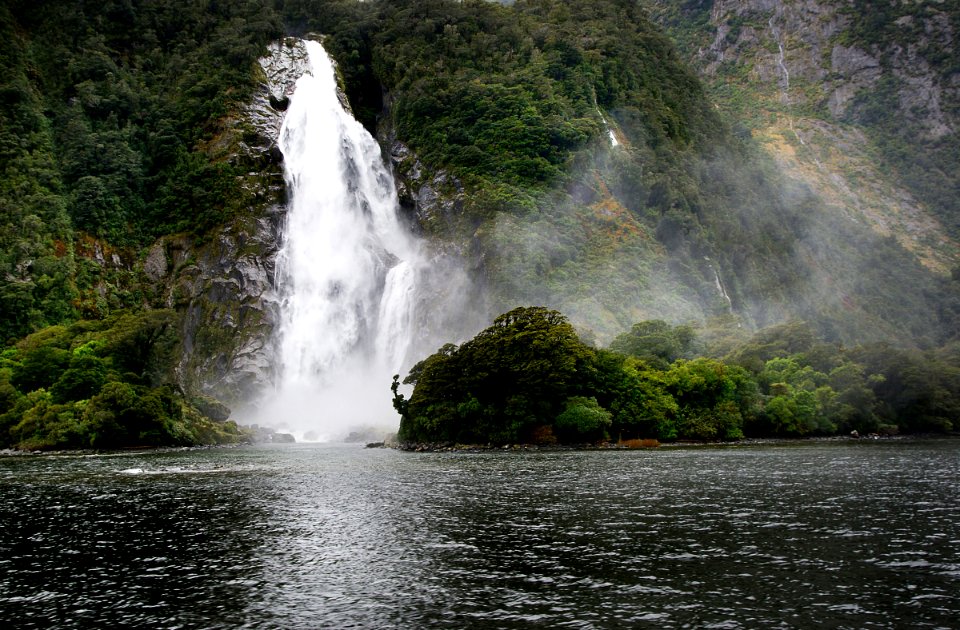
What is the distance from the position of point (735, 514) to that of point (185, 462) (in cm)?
4103

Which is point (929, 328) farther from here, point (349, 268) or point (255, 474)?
point (255, 474)

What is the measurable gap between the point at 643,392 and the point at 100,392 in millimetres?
55711

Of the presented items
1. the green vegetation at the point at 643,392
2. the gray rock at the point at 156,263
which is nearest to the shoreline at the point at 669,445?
the green vegetation at the point at 643,392

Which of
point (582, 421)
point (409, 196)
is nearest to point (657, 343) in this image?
point (582, 421)

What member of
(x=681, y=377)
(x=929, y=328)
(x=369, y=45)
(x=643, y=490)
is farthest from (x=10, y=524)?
(x=929, y=328)

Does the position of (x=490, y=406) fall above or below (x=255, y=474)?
above

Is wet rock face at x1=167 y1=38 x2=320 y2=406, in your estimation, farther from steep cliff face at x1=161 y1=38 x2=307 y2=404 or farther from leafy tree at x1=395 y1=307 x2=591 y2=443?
leafy tree at x1=395 y1=307 x2=591 y2=443

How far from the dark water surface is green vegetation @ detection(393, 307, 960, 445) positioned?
83.2 ft

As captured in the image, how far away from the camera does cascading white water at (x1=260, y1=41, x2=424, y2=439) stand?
105125mm

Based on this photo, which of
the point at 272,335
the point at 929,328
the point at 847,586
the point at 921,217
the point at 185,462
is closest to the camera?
the point at 847,586

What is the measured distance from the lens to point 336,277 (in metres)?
117

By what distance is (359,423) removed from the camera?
96.4 meters

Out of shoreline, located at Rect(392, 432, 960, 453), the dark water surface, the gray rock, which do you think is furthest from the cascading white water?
the dark water surface

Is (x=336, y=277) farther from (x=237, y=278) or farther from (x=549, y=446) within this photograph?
(x=549, y=446)
